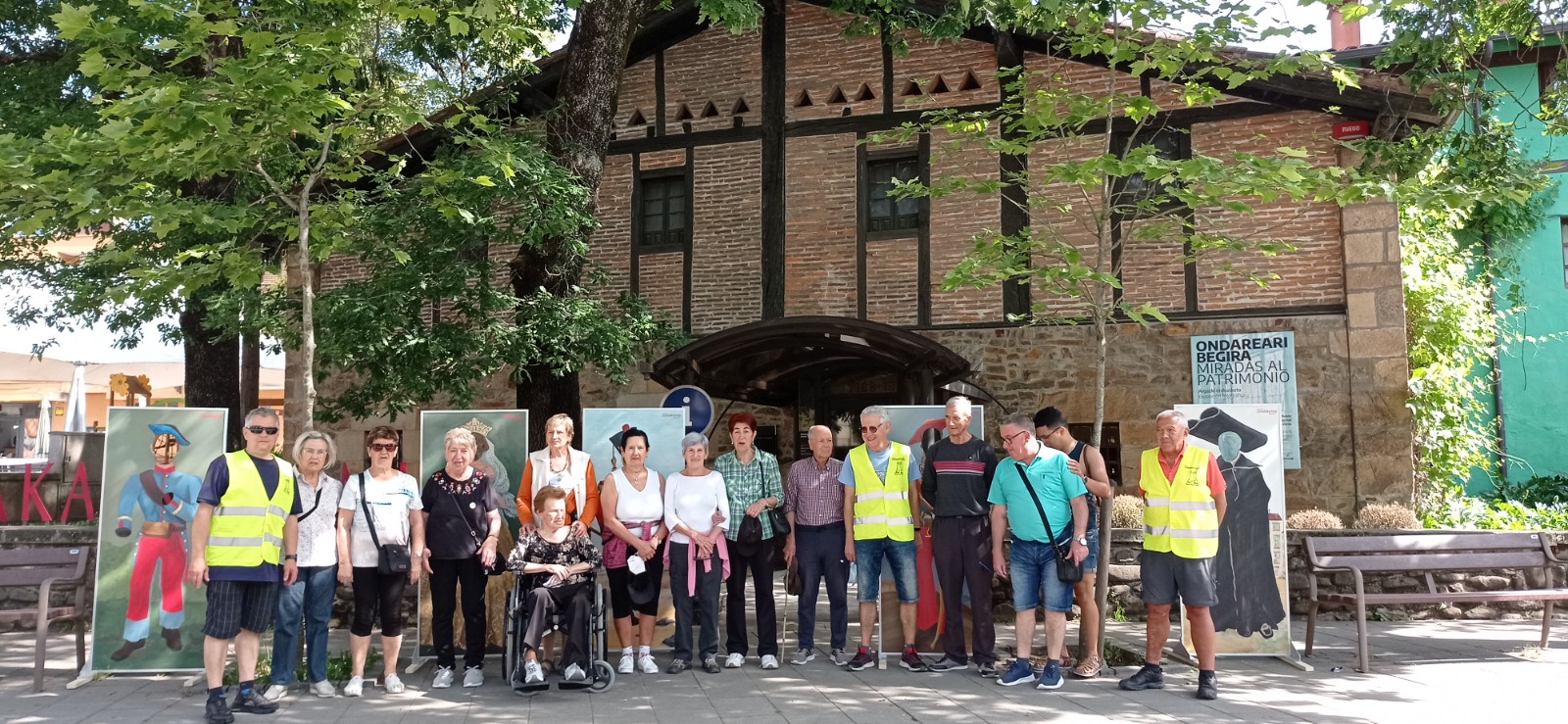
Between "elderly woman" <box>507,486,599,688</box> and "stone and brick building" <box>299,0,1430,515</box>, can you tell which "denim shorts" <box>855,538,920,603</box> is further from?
"stone and brick building" <box>299,0,1430,515</box>

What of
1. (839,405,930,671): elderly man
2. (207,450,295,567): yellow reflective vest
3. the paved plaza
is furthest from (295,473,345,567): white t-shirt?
(839,405,930,671): elderly man

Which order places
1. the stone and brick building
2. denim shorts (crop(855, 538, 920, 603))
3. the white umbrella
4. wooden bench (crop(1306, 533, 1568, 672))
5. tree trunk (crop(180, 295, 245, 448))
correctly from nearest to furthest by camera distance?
denim shorts (crop(855, 538, 920, 603)) < wooden bench (crop(1306, 533, 1568, 672)) < the stone and brick building < tree trunk (crop(180, 295, 245, 448)) < the white umbrella

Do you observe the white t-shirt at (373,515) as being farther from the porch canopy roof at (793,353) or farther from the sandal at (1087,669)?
the porch canopy roof at (793,353)

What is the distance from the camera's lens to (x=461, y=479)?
647 centimetres

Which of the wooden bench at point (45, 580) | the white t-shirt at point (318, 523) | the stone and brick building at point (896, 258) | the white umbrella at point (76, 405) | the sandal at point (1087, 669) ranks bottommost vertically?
the sandal at point (1087, 669)

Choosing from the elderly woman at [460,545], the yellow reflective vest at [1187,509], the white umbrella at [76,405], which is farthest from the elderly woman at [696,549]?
the white umbrella at [76,405]

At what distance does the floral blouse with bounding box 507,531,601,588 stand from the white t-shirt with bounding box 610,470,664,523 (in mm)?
366

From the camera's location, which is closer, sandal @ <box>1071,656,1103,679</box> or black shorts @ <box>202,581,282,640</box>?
black shorts @ <box>202,581,282,640</box>

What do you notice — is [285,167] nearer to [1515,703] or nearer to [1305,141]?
[1515,703]

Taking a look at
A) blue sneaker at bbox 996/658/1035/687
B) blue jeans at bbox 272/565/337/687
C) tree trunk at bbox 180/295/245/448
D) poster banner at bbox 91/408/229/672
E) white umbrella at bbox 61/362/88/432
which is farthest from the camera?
white umbrella at bbox 61/362/88/432

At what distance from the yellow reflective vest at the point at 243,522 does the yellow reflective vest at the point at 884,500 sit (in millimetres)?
3435

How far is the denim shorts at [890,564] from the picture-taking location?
22.4 feet

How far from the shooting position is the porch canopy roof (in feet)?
33.3

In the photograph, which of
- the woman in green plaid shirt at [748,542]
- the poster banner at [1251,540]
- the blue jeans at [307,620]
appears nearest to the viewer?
the blue jeans at [307,620]
